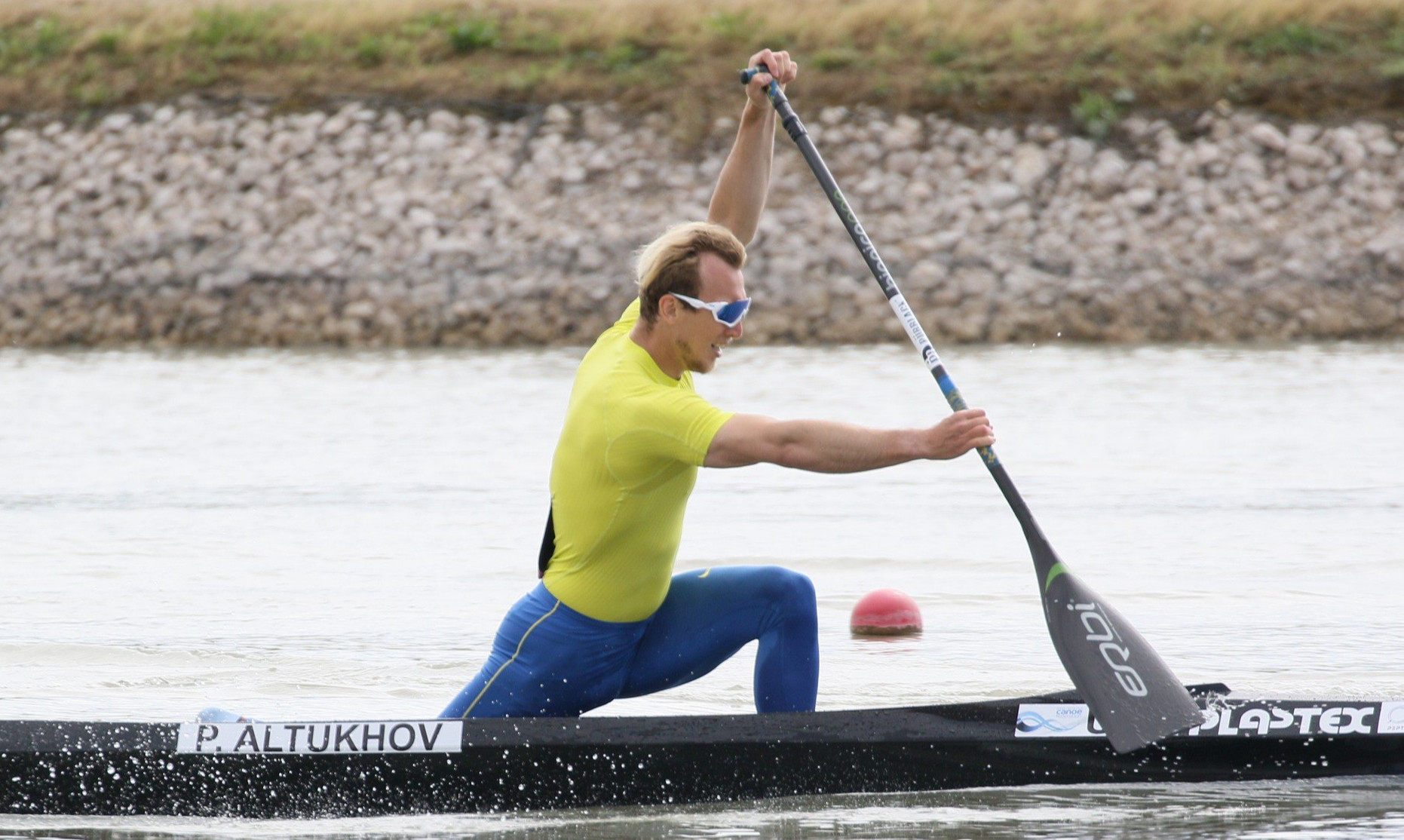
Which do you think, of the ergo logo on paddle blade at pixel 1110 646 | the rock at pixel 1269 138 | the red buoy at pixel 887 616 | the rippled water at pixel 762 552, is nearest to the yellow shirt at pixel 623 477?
the rippled water at pixel 762 552

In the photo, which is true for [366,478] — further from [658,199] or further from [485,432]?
[658,199]

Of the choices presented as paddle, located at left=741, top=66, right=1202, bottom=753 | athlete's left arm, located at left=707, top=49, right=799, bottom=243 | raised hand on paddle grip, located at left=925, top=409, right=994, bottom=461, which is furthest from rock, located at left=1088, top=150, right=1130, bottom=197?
raised hand on paddle grip, located at left=925, top=409, right=994, bottom=461

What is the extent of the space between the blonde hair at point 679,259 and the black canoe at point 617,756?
118 cm

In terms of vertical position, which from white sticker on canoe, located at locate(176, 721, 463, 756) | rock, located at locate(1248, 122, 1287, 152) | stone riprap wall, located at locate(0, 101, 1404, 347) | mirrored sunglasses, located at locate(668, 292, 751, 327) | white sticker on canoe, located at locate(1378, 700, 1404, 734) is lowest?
white sticker on canoe, located at locate(176, 721, 463, 756)

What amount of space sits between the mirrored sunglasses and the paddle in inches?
25.2

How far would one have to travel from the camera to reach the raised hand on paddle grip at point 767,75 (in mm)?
5457

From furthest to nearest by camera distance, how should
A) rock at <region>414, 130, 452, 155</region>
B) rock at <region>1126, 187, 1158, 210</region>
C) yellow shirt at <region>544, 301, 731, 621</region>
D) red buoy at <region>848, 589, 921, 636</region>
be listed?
rock at <region>414, 130, 452, 155</region> → rock at <region>1126, 187, 1158, 210</region> → red buoy at <region>848, 589, 921, 636</region> → yellow shirt at <region>544, 301, 731, 621</region>

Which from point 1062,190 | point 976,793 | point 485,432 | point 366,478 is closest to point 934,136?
point 1062,190

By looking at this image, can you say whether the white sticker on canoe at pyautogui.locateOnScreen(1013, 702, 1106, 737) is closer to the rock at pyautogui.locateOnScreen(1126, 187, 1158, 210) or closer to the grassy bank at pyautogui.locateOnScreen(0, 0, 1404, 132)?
the rock at pyautogui.locateOnScreen(1126, 187, 1158, 210)

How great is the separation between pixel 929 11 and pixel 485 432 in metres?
13.5

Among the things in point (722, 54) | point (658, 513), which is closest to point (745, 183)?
point (658, 513)

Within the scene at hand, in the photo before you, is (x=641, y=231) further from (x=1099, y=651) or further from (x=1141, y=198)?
(x=1099, y=651)

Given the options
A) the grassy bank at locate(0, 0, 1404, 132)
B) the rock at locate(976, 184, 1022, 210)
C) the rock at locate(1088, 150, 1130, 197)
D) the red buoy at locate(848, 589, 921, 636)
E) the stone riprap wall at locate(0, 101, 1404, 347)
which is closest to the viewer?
the red buoy at locate(848, 589, 921, 636)

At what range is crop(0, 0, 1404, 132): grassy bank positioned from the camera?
22.3 m
